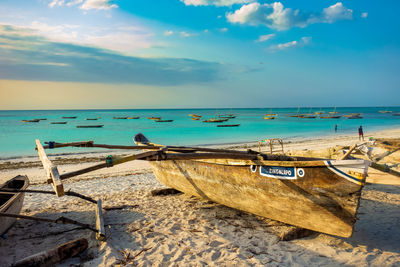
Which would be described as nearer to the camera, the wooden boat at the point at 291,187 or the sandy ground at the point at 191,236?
the wooden boat at the point at 291,187

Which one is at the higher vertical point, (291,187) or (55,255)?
(291,187)

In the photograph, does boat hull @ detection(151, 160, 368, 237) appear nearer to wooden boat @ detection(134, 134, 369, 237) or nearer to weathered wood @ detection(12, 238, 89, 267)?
wooden boat @ detection(134, 134, 369, 237)

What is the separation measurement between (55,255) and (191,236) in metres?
2.52

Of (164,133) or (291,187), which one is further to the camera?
(164,133)

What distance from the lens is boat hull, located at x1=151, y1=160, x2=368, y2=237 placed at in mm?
4027

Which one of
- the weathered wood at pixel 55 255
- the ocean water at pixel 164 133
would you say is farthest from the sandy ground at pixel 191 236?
the ocean water at pixel 164 133

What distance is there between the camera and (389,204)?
681 cm

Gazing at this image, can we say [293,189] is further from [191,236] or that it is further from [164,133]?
[164,133]

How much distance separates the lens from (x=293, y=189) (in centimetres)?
458

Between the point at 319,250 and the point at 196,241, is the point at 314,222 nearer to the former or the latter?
the point at 319,250

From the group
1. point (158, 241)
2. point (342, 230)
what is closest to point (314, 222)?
point (342, 230)

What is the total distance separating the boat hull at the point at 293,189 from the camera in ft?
13.2

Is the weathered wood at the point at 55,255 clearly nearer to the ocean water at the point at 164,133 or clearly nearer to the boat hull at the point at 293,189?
the boat hull at the point at 293,189

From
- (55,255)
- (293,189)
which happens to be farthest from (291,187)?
(55,255)
